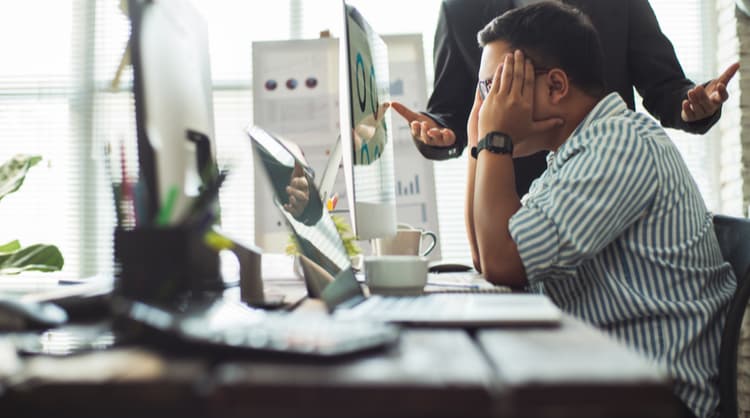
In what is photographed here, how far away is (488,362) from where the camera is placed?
494mm

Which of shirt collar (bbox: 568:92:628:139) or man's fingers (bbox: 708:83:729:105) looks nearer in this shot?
shirt collar (bbox: 568:92:628:139)

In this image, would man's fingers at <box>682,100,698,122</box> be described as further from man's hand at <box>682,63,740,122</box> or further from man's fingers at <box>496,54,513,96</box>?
man's fingers at <box>496,54,513,96</box>

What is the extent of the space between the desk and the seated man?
0.54 m

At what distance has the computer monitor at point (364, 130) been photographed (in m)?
1.28

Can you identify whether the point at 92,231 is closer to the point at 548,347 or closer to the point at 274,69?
the point at 274,69

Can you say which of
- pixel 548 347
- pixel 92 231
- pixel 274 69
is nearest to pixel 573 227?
pixel 548 347

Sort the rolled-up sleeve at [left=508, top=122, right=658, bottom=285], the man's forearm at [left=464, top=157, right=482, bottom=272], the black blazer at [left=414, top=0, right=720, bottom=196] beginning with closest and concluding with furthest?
the rolled-up sleeve at [left=508, top=122, right=658, bottom=285], the man's forearm at [left=464, top=157, right=482, bottom=272], the black blazer at [left=414, top=0, right=720, bottom=196]

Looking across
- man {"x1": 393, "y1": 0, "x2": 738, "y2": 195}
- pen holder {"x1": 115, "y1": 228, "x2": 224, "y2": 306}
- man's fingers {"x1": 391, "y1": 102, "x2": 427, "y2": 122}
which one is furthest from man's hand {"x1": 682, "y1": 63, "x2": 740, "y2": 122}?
pen holder {"x1": 115, "y1": 228, "x2": 224, "y2": 306}

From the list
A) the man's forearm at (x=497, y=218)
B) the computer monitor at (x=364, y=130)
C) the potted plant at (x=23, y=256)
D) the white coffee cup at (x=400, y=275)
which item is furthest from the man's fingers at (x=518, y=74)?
the potted plant at (x=23, y=256)

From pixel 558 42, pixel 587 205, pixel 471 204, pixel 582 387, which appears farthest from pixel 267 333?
pixel 471 204

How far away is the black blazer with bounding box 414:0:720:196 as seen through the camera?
1.99m

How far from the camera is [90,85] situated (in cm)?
364

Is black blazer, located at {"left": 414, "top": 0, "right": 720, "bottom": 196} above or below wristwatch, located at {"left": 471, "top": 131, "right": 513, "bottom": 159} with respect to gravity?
above

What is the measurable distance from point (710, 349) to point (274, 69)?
2606 millimetres
